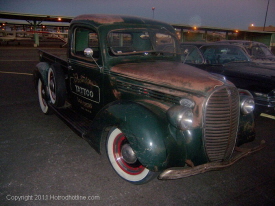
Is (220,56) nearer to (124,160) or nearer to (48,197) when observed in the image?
(124,160)

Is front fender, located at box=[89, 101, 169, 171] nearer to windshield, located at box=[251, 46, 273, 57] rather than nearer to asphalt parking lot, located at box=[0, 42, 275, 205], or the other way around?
asphalt parking lot, located at box=[0, 42, 275, 205]

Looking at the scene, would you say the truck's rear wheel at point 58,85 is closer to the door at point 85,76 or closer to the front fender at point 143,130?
the door at point 85,76

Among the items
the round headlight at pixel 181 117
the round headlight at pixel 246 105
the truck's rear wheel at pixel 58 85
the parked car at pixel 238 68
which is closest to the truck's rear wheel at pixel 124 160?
the round headlight at pixel 181 117

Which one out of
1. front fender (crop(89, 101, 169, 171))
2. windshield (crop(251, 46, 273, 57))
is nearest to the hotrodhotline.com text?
front fender (crop(89, 101, 169, 171))

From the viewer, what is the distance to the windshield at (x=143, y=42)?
3611 millimetres

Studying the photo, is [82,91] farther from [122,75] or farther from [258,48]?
[258,48]

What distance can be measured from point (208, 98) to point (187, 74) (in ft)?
1.69

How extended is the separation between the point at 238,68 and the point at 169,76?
3.60 metres

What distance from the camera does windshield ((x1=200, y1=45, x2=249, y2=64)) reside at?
6434 mm

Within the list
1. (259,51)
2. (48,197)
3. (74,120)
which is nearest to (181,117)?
(48,197)

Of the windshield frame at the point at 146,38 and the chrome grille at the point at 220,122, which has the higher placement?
the windshield frame at the point at 146,38

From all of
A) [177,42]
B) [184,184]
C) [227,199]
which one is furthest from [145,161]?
[177,42]

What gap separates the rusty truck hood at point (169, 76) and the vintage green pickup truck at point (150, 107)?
10 millimetres

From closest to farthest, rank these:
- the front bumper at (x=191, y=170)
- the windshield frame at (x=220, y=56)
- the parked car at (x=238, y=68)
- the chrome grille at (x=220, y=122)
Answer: the front bumper at (x=191, y=170)
the chrome grille at (x=220, y=122)
the parked car at (x=238, y=68)
the windshield frame at (x=220, y=56)
